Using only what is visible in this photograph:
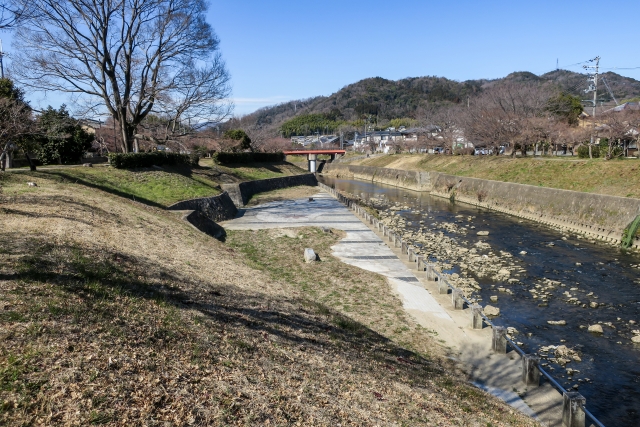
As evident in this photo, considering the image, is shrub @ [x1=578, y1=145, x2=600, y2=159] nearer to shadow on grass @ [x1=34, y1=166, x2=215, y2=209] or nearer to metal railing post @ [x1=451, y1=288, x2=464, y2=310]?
metal railing post @ [x1=451, y1=288, x2=464, y2=310]

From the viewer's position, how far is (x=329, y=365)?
290 inches

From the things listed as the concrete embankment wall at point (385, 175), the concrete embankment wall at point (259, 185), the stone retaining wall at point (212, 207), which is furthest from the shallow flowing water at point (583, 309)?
the concrete embankment wall at point (385, 175)

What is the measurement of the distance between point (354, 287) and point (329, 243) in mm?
6322

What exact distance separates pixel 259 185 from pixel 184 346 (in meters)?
40.1

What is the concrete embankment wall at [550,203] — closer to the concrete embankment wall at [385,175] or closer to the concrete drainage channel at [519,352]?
the concrete embankment wall at [385,175]

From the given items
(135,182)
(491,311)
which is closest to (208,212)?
(135,182)

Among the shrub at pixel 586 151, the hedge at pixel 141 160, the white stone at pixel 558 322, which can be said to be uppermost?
the hedge at pixel 141 160

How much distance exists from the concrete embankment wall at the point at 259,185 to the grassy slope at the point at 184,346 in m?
22.5

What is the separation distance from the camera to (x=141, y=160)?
29547 mm

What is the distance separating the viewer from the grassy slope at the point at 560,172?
1102 inches

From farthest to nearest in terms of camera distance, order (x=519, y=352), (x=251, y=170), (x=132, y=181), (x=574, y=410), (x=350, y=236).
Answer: (x=251, y=170) < (x=132, y=181) < (x=350, y=236) < (x=519, y=352) < (x=574, y=410)

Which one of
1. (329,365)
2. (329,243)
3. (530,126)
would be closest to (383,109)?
(530,126)

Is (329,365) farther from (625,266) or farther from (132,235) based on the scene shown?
(625,266)

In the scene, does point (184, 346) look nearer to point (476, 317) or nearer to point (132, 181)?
point (476, 317)
